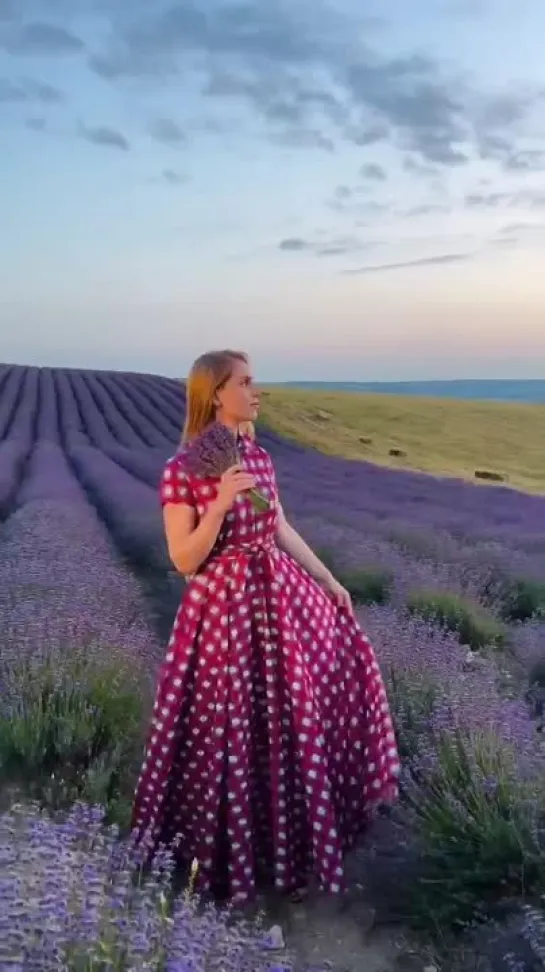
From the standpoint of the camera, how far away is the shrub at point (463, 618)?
6.32 metres

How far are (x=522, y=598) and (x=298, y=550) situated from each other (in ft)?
13.7

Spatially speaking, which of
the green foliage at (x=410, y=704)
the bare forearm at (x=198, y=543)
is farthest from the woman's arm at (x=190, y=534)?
the green foliage at (x=410, y=704)

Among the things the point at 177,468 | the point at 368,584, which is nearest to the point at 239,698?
the point at 177,468

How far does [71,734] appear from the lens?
3922 mm

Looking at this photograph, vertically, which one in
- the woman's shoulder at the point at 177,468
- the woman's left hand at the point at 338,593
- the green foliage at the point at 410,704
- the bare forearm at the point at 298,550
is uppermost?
the woman's shoulder at the point at 177,468

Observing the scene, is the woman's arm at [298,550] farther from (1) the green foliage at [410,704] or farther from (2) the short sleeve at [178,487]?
(1) the green foliage at [410,704]

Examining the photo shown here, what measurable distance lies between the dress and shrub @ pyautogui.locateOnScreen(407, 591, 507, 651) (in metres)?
2.79

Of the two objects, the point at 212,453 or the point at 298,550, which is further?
the point at 298,550

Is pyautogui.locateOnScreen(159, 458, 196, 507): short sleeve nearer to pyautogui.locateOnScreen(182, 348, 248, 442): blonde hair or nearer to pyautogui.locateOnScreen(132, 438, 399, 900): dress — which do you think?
pyautogui.locateOnScreen(132, 438, 399, 900): dress

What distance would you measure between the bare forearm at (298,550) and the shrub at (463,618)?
2467mm

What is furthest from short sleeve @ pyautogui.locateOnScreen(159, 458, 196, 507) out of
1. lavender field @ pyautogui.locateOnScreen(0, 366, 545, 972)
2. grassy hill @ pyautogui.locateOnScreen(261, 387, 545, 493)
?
grassy hill @ pyautogui.locateOnScreen(261, 387, 545, 493)

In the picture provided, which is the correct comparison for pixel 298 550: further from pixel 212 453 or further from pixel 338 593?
pixel 212 453

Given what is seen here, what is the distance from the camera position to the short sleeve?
3.36 metres

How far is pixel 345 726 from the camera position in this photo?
3.66m
